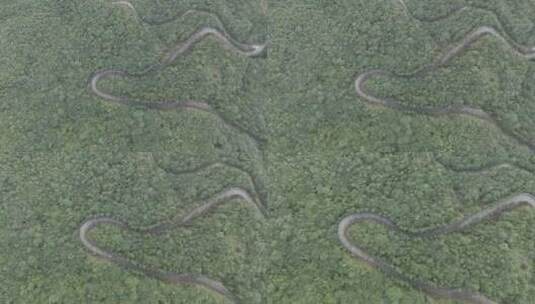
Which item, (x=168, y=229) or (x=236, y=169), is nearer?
(x=168, y=229)

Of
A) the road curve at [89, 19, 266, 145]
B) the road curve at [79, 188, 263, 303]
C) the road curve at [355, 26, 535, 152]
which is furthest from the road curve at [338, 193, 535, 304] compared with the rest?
the road curve at [89, 19, 266, 145]

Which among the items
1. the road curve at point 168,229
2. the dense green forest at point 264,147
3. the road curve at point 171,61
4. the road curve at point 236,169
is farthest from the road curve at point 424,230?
the road curve at point 171,61

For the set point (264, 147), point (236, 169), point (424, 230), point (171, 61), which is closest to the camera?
point (424, 230)


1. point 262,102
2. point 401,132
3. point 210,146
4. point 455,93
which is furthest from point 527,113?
point 210,146

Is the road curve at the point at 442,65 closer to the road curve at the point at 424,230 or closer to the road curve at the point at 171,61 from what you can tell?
the road curve at the point at 424,230

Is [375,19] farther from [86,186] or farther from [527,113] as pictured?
[86,186]

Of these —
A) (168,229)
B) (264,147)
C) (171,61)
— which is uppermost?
(171,61)

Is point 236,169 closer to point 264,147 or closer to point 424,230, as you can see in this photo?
point 264,147

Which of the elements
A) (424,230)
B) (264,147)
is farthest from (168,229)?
(424,230)

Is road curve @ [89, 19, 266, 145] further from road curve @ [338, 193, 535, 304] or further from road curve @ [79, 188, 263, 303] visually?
road curve @ [338, 193, 535, 304]
